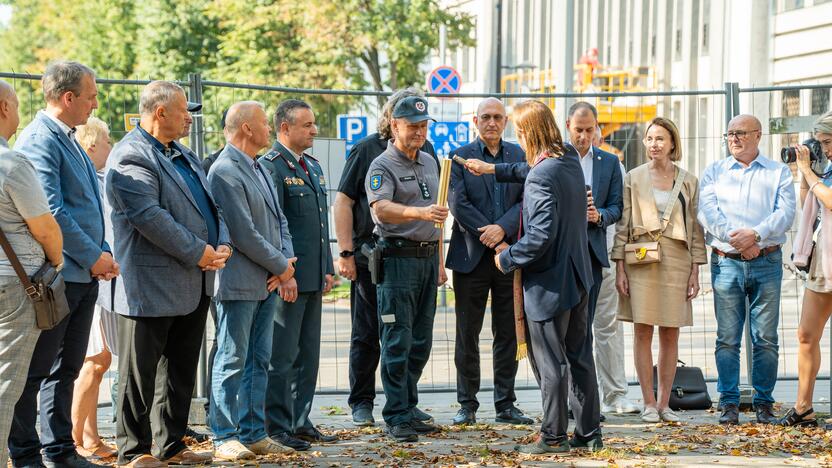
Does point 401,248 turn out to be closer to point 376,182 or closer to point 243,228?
point 376,182

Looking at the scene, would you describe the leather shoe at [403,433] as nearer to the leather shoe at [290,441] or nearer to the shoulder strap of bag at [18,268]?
the leather shoe at [290,441]

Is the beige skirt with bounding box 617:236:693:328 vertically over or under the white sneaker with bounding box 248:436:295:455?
over

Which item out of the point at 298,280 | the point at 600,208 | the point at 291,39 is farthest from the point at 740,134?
the point at 291,39

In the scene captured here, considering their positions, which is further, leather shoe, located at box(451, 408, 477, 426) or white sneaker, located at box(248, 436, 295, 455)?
leather shoe, located at box(451, 408, 477, 426)

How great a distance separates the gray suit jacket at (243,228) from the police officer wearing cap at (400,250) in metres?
0.94

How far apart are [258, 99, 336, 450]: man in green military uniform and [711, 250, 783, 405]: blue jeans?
2782 millimetres

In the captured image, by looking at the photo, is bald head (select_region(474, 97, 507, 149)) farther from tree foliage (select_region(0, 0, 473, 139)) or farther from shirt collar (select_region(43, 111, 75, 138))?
tree foliage (select_region(0, 0, 473, 139))

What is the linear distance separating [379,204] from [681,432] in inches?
99.3

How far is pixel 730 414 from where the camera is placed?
8.25 m

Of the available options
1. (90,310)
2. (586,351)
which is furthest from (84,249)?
(586,351)

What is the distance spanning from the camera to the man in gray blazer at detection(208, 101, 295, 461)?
6.84 m

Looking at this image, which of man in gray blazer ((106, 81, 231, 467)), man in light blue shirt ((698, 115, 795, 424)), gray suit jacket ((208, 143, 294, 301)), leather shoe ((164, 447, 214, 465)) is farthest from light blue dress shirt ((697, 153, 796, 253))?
leather shoe ((164, 447, 214, 465))

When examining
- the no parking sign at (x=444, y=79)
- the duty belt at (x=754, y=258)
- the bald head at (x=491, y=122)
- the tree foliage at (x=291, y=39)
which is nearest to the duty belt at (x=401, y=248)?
the bald head at (x=491, y=122)

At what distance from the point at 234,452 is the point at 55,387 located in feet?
3.53
